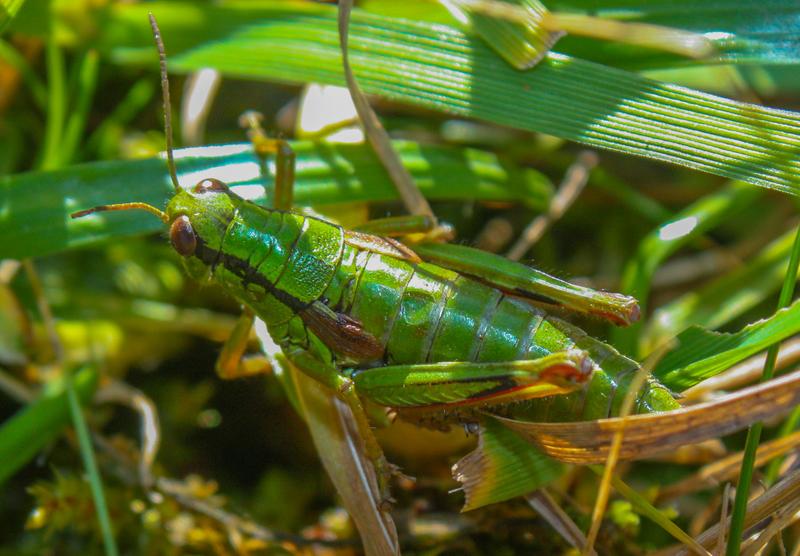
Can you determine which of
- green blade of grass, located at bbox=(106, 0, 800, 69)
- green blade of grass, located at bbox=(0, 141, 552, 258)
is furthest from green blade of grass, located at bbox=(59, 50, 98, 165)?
green blade of grass, located at bbox=(0, 141, 552, 258)

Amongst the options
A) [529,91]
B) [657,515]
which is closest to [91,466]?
[657,515]

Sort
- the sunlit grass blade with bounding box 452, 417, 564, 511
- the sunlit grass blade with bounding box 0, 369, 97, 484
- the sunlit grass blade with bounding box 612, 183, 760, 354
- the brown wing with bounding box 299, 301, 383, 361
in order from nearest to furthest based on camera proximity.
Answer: the sunlit grass blade with bounding box 452, 417, 564, 511 < the brown wing with bounding box 299, 301, 383, 361 < the sunlit grass blade with bounding box 0, 369, 97, 484 < the sunlit grass blade with bounding box 612, 183, 760, 354

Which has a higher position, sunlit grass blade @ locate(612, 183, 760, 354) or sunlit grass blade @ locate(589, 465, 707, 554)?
sunlit grass blade @ locate(612, 183, 760, 354)

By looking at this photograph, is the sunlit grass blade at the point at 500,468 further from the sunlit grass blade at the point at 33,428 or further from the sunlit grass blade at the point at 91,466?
the sunlit grass blade at the point at 33,428

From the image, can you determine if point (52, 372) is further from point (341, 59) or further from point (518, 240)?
point (518, 240)

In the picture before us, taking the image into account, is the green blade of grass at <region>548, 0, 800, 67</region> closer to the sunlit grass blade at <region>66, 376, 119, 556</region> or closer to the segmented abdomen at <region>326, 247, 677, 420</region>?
the segmented abdomen at <region>326, 247, 677, 420</region>

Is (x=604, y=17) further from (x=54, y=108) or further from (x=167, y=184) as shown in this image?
(x=54, y=108)
